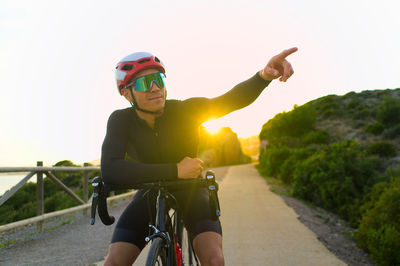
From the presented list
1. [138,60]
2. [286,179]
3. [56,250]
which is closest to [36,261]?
[56,250]

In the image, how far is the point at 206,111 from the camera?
2480 mm

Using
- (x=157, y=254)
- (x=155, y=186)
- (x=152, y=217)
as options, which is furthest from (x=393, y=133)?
(x=157, y=254)

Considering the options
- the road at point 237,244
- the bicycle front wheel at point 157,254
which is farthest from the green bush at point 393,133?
the bicycle front wheel at point 157,254

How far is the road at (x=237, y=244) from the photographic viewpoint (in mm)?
5277

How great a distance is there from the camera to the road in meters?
5.28

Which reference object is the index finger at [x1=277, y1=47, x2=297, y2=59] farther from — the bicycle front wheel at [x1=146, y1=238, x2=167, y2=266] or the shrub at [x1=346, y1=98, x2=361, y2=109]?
the shrub at [x1=346, y1=98, x2=361, y2=109]

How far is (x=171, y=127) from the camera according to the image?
8.14 ft

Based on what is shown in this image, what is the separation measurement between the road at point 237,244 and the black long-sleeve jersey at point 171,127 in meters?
3.14

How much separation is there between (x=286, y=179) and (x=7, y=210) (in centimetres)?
1448

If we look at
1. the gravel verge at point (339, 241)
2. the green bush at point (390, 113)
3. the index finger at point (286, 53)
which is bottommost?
the gravel verge at point (339, 241)

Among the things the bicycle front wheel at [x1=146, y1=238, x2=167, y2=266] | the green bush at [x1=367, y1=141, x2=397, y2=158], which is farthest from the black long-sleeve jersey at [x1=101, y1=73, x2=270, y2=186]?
the green bush at [x1=367, y1=141, x2=397, y2=158]

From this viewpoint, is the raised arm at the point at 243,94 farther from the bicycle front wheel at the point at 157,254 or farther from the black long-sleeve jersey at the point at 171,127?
the bicycle front wheel at the point at 157,254

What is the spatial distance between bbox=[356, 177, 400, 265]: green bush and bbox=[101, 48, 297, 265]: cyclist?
504cm

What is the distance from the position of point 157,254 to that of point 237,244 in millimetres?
4594
